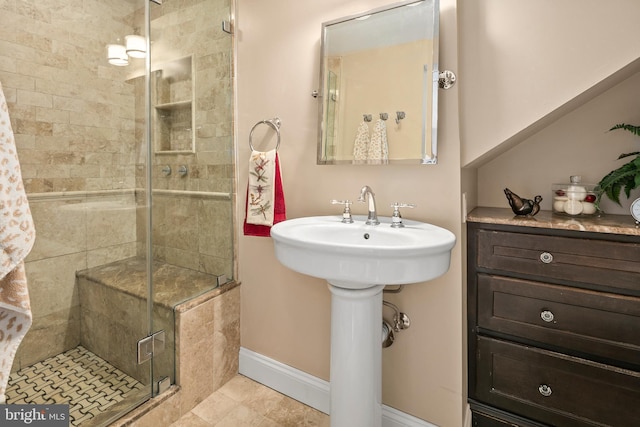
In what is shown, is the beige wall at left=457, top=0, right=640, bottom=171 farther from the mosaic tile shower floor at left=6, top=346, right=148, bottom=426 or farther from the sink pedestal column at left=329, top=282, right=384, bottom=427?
the mosaic tile shower floor at left=6, top=346, right=148, bottom=426

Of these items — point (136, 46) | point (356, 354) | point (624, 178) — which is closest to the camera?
point (356, 354)

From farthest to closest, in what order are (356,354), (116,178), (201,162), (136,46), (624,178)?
→ (201,162) → (116,178) → (136,46) → (624,178) → (356,354)

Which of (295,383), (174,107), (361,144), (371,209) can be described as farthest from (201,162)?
(295,383)

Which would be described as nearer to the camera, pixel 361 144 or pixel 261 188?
pixel 361 144

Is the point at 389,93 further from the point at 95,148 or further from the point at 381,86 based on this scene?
the point at 95,148

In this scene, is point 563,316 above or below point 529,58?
below

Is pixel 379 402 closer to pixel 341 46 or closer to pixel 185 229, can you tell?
pixel 185 229

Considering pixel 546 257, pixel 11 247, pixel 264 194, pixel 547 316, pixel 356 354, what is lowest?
pixel 356 354

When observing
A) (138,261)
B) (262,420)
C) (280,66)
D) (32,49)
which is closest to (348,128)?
(280,66)

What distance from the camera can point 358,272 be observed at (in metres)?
0.95

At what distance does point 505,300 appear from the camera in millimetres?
1295

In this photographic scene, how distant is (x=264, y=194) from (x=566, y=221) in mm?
1250

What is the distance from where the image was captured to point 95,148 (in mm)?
1729

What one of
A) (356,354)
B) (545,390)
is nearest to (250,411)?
(356,354)
